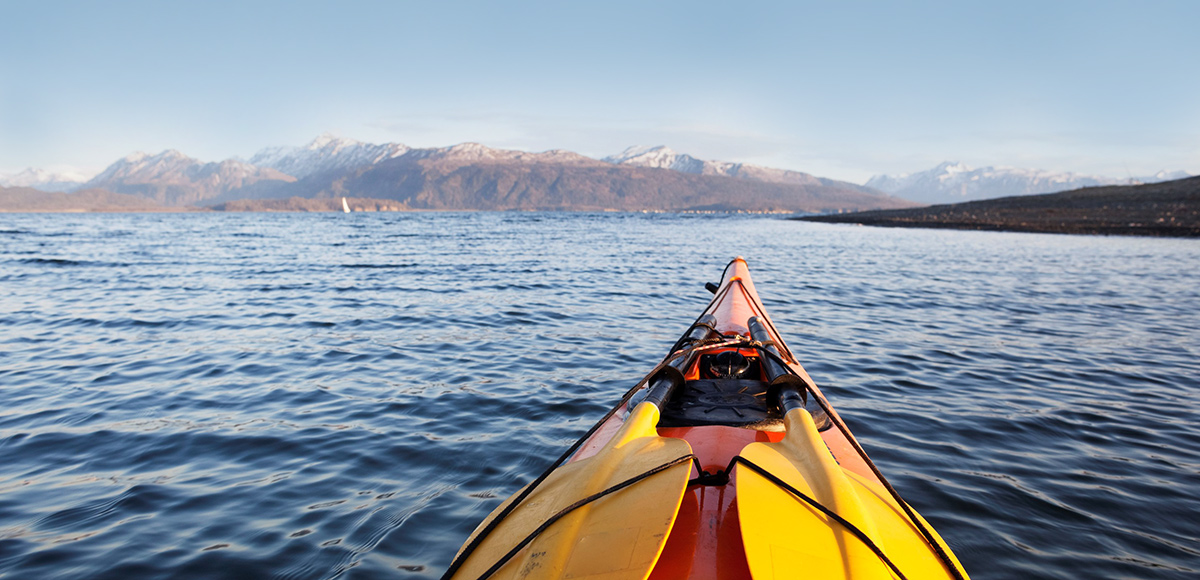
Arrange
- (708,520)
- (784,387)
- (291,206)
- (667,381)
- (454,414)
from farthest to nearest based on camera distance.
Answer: (291,206)
(454,414)
(667,381)
(784,387)
(708,520)

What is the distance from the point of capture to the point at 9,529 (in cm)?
313

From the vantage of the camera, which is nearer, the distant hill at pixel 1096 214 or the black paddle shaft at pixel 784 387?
the black paddle shaft at pixel 784 387

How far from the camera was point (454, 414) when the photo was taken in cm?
484

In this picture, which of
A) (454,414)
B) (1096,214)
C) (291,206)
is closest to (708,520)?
(454,414)

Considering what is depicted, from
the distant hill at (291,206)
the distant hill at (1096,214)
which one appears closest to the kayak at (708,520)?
the distant hill at (1096,214)

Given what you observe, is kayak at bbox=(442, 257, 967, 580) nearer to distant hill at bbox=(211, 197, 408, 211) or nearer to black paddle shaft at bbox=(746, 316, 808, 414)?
black paddle shaft at bbox=(746, 316, 808, 414)

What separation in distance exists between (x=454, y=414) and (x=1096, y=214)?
45.3 m

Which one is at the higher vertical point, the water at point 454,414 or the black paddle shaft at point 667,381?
the black paddle shaft at point 667,381

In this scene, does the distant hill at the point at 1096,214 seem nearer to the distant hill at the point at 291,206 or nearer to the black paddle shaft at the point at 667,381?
the black paddle shaft at the point at 667,381

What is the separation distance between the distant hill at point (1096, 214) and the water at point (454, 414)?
80.1ft

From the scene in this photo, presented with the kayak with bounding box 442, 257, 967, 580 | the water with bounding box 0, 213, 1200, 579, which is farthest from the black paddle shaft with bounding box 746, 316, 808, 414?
the water with bounding box 0, 213, 1200, 579

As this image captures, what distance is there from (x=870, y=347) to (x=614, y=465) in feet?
19.8

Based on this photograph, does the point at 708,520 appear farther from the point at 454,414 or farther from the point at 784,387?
the point at 454,414

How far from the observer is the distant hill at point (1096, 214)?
30062 millimetres
